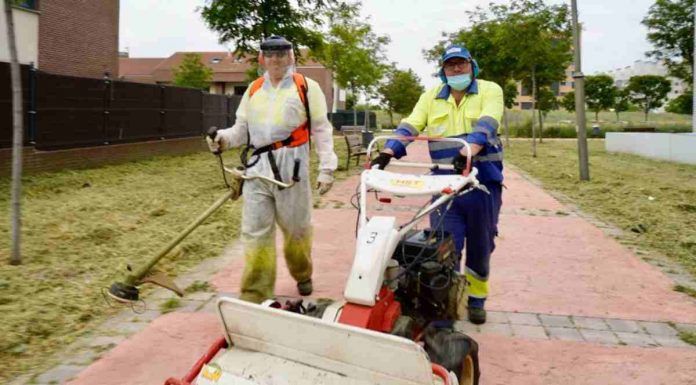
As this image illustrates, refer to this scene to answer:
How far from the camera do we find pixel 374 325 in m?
2.98

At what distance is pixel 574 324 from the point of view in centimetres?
468

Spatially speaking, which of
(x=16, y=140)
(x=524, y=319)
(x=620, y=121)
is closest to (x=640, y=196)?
(x=524, y=319)

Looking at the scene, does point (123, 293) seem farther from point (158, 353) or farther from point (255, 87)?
point (255, 87)

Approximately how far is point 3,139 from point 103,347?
828 cm

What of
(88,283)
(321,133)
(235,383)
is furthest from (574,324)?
(88,283)

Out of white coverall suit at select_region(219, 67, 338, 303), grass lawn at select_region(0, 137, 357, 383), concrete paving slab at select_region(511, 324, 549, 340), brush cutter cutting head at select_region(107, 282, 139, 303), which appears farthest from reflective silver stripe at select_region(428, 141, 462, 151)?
grass lawn at select_region(0, 137, 357, 383)

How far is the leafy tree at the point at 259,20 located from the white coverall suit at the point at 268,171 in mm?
9630

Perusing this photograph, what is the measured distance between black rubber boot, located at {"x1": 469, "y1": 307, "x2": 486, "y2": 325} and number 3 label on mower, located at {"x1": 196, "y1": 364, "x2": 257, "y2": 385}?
7.65 ft

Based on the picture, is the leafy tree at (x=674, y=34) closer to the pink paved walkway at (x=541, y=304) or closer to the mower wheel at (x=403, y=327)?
the pink paved walkway at (x=541, y=304)

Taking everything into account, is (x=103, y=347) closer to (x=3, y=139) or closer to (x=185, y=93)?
(x=3, y=139)

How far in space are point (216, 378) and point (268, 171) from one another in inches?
80.5

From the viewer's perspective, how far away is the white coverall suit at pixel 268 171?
4.51m

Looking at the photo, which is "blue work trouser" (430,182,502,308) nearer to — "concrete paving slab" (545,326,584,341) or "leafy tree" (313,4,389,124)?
"concrete paving slab" (545,326,584,341)

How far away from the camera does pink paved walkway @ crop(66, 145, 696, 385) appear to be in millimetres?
3773
